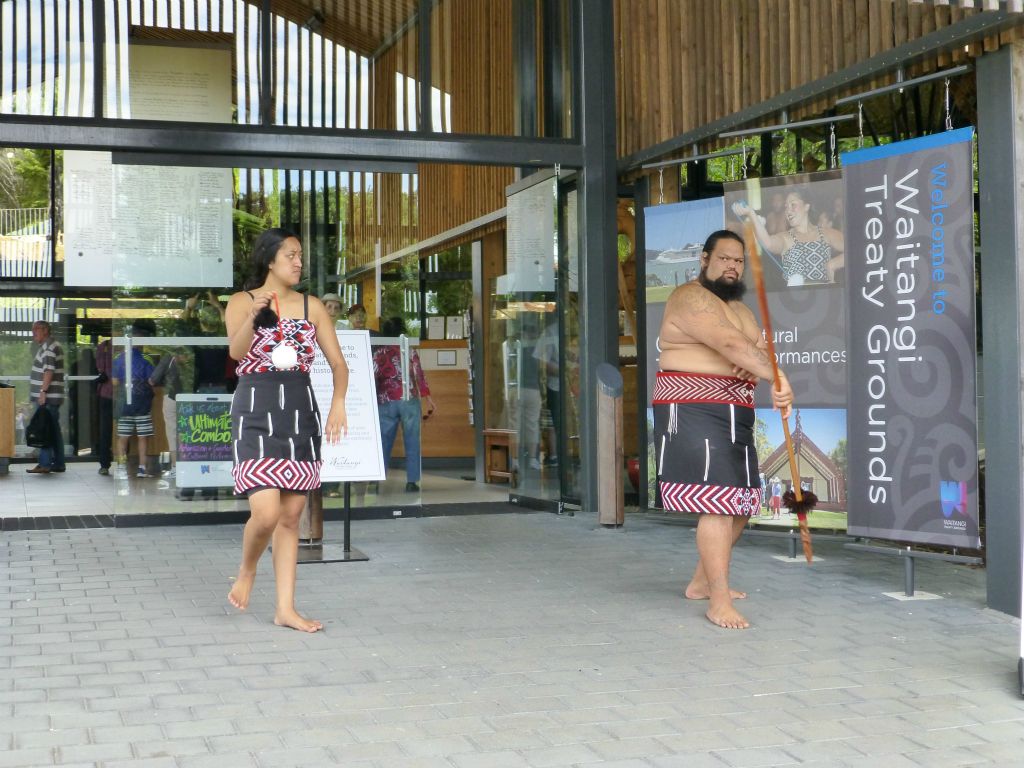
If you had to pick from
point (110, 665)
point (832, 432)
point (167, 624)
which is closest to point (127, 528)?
point (167, 624)

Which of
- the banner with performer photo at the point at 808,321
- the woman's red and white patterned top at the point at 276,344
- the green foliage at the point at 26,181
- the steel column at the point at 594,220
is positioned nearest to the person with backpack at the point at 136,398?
the steel column at the point at 594,220

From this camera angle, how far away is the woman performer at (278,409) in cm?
536

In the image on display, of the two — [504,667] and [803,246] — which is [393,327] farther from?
[504,667]

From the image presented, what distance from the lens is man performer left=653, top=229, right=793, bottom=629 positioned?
5.50 meters

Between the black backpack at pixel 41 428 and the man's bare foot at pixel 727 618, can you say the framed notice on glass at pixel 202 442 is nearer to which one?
the man's bare foot at pixel 727 618

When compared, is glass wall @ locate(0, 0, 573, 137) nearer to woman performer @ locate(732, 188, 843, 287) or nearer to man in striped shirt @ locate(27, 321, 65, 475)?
woman performer @ locate(732, 188, 843, 287)

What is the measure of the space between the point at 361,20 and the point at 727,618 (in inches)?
236

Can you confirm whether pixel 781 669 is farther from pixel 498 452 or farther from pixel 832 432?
pixel 498 452

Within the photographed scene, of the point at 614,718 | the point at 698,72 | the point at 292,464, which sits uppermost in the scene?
the point at 698,72

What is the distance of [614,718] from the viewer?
404 centimetres

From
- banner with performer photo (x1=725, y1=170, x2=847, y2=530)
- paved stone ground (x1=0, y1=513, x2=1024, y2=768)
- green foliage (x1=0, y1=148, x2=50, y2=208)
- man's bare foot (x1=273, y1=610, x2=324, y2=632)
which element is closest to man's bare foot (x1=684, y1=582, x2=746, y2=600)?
paved stone ground (x1=0, y1=513, x2=1024, y2=768)

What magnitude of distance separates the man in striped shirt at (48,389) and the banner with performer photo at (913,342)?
438 inches

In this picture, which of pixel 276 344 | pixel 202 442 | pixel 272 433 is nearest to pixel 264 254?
pixel 276 344

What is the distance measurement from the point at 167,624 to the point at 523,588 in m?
1.82
